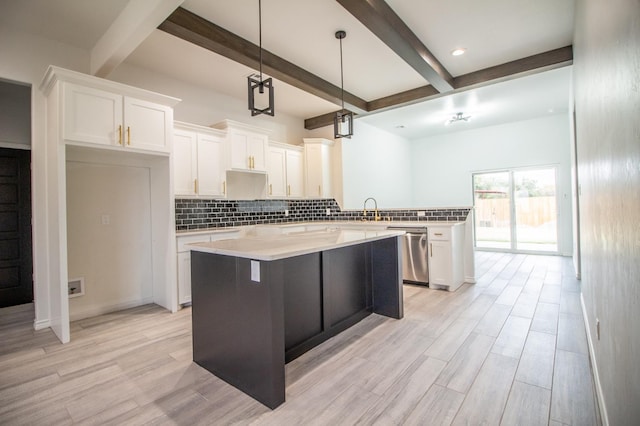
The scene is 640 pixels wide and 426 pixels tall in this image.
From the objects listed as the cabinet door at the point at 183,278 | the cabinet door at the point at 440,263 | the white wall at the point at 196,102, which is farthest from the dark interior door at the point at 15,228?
the cabinet door at the point at 440,263

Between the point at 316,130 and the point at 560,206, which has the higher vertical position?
the point at 316,130

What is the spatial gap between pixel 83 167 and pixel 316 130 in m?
3.90

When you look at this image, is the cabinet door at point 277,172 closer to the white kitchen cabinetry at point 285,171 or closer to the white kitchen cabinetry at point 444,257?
the white kitchen cabinetry at point 285,171

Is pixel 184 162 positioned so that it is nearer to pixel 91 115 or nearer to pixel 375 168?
pixel 91 115

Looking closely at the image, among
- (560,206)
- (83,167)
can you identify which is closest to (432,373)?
(83,167)

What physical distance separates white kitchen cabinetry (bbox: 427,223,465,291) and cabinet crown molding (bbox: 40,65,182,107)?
12.2ft

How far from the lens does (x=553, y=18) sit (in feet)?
10.4

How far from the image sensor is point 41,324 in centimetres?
316

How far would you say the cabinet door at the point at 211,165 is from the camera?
411 centimetres

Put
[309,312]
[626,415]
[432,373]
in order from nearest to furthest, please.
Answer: [626,415]
[432,373]
[309,312]

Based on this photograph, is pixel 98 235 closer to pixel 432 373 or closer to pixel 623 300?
pixel 432 373

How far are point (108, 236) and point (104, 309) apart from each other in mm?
833

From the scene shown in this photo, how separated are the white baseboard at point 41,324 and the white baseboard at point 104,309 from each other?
0.18 metres

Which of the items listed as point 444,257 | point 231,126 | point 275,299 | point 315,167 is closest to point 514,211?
point 444,257
